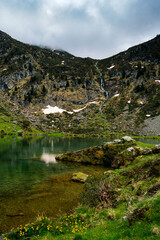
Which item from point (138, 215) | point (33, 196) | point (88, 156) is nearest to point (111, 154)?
point (88, 156)

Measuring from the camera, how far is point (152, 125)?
161m

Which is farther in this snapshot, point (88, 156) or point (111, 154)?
point (88, 156)

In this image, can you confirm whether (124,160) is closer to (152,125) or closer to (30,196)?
(30,196)

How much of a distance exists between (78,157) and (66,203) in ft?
89.0

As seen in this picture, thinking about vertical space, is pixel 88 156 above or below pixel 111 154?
below

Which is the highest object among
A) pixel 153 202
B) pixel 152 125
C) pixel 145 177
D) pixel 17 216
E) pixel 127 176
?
pixel 153 202

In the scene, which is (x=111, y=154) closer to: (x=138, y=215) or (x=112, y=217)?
(x=112, y=217)

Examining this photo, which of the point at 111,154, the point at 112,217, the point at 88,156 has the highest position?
the point at 112,217

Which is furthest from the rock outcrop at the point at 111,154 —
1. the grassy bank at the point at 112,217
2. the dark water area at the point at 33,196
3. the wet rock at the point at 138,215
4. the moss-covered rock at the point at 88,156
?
the wet rock at the point at 138,215

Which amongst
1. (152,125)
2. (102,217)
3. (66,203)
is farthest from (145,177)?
(152,125)

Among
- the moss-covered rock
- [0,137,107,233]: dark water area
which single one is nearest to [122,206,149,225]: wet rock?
[0,137,107,233]: dark water area

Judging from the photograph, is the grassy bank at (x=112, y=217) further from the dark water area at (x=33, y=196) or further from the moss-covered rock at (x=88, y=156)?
the moss-covered rock at (x=88, y=156)

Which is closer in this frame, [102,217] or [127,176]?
[102,217]

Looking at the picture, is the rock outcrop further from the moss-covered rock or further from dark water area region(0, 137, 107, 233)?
dark water area region(0, 137, 107, 233)
